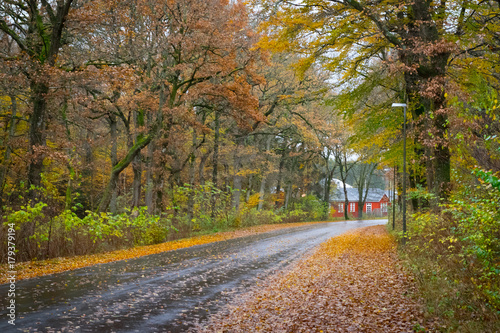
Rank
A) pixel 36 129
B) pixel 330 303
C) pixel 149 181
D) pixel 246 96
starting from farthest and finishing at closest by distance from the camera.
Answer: pixel 149 181
pixel 246 96
pixel 36 129
pixel 330 303

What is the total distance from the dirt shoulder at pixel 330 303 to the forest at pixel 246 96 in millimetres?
805

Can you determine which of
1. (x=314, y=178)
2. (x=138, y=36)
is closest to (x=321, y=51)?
(x=138, y=36)

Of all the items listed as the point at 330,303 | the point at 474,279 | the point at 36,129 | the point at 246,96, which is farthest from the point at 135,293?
the point at 246,96

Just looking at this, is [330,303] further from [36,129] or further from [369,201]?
[369,201]

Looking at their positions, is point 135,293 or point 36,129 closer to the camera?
point 135,293

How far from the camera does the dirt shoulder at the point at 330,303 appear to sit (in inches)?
238

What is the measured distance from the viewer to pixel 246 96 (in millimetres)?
21297

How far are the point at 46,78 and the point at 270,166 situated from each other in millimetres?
24728

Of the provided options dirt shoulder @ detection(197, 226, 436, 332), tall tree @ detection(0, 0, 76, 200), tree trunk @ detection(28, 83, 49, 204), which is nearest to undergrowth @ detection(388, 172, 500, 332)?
dirt shoulder @ detection(197, 226, 436, 332)

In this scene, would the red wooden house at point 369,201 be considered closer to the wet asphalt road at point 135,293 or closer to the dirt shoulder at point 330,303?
the dirt shoulder at point 330,303

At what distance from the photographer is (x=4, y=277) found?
8375mm

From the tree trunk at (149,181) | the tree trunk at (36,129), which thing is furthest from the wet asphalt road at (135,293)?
the tree trunk at (149,181)

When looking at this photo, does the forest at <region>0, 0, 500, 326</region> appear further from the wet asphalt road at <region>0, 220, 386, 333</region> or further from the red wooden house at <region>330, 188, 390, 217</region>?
the red wooden house at <region>330, 188, 390, 217</region>

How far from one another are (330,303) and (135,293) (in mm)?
3902
